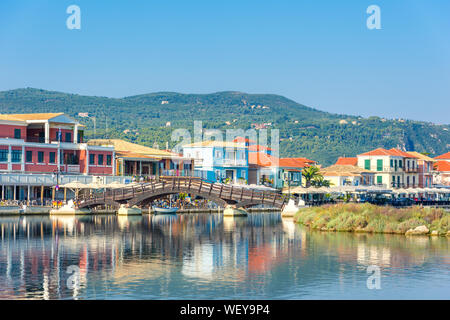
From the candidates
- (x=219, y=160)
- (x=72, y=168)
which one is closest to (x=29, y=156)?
(x=72, y=168)

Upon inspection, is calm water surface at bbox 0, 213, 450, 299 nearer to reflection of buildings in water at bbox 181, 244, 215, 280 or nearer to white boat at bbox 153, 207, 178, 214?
reflection of buildings in water at bbox 181, 244, 215, 280

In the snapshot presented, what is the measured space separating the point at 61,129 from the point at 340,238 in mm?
42095

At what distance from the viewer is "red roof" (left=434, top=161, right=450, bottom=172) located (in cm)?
12941

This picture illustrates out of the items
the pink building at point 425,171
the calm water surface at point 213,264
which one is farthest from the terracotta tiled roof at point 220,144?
the calm water surface at point 213,264

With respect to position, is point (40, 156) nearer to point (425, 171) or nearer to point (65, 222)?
point (65, 222)

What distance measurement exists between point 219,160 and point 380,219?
47972 mm

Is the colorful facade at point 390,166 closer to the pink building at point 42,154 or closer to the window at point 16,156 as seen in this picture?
the pink building at point 42,154

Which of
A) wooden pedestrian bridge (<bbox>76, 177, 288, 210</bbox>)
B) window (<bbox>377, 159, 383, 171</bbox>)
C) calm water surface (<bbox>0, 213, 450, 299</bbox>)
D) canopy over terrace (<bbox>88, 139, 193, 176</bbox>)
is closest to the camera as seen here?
calm water surface (<bbox>0, 213, 450, 299</bbox>)

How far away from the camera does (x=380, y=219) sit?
45938 mm

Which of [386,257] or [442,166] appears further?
[442,166]

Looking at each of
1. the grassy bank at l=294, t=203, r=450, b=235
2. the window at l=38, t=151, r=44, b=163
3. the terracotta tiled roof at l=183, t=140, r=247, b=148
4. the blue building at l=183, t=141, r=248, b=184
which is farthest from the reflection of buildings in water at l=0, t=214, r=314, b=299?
the terracotta tiled roof at l=183, t=140, r=247, b=148

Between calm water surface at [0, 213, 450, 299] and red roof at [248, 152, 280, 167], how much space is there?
50.4 meters
